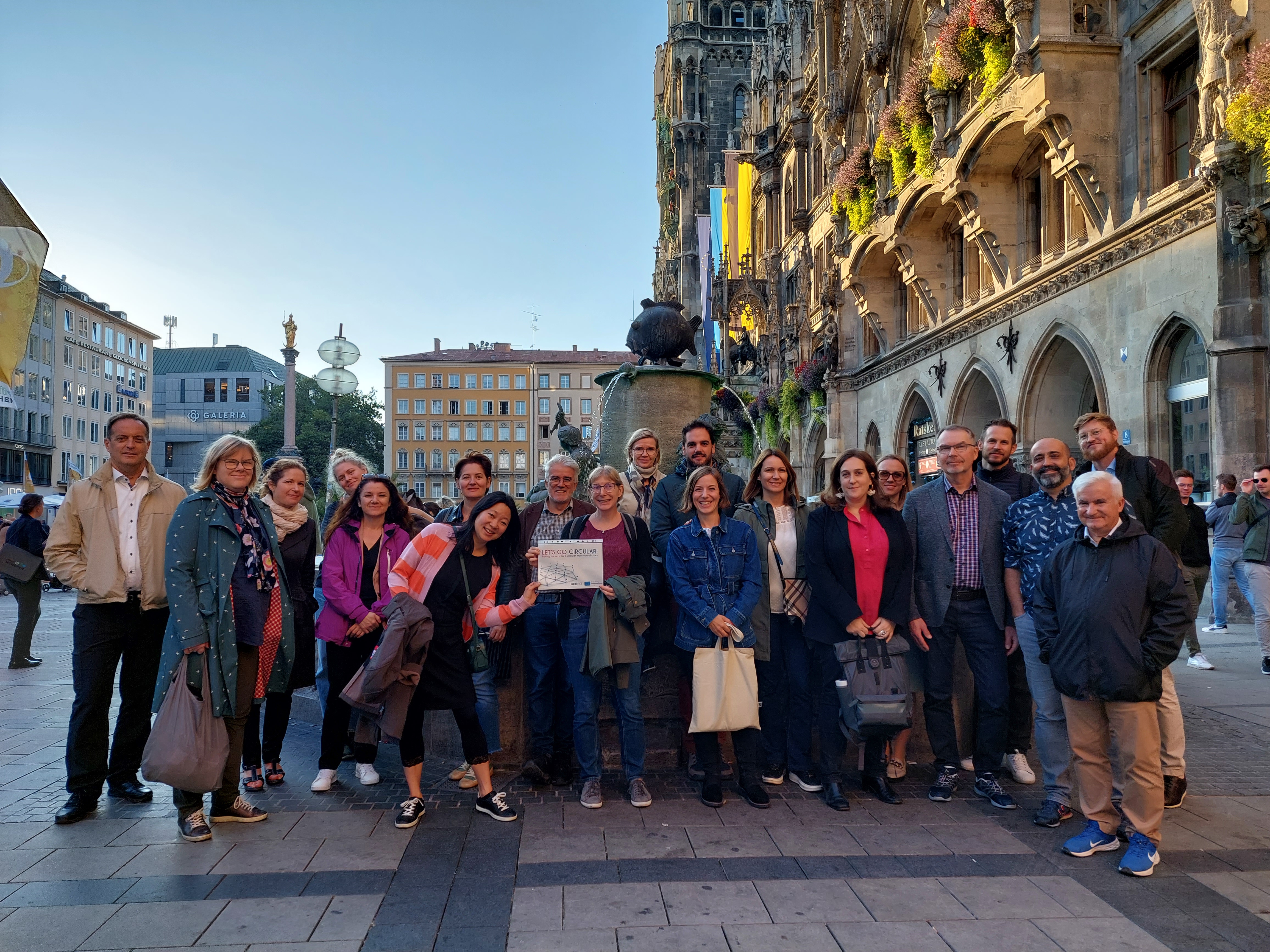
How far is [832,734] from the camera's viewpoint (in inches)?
206

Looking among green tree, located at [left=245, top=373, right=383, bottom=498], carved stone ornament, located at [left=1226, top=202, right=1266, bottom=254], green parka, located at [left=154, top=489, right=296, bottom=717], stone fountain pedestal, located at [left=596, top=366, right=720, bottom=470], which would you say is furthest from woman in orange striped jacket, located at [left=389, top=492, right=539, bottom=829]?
green tree, located at [left=245, top=373, right=383, bottom=498]

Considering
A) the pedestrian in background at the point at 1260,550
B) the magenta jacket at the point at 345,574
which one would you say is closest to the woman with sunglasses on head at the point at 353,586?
the magenta jacket at the point at 345,574

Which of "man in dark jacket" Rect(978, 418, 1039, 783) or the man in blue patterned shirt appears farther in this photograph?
"man in dark jacket" Rect(978, 418, 1039, 783)

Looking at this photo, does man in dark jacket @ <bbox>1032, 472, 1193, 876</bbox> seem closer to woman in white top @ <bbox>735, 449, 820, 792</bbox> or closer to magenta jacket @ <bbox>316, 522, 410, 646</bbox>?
woman in white top @ <bbox>735, 449, 820, 792</bbox>

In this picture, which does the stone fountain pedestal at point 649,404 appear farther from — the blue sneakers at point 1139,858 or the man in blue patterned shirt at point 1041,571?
the blue sneakers at point 1139,858

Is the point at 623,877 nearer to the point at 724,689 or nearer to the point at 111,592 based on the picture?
the point at 724,689

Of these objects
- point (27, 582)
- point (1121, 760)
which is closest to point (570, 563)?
point (1121, 760)

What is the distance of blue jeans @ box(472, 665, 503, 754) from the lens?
5.31 meters

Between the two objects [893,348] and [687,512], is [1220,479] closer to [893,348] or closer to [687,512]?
[687,512]

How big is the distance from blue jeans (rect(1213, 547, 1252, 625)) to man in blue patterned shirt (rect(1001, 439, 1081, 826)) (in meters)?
5.68

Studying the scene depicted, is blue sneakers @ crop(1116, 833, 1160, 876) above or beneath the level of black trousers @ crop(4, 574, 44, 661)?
beneath

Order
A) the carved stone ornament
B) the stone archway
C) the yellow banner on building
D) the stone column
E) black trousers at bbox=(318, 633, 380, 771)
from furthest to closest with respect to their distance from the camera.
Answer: the stone column → the stone archway → the carved stone ornament → black trousers at bbox=(318, 633, 380, 771) → the yellow banner on building

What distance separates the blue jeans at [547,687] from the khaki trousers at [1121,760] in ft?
9.27

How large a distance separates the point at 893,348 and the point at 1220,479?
1446cm
